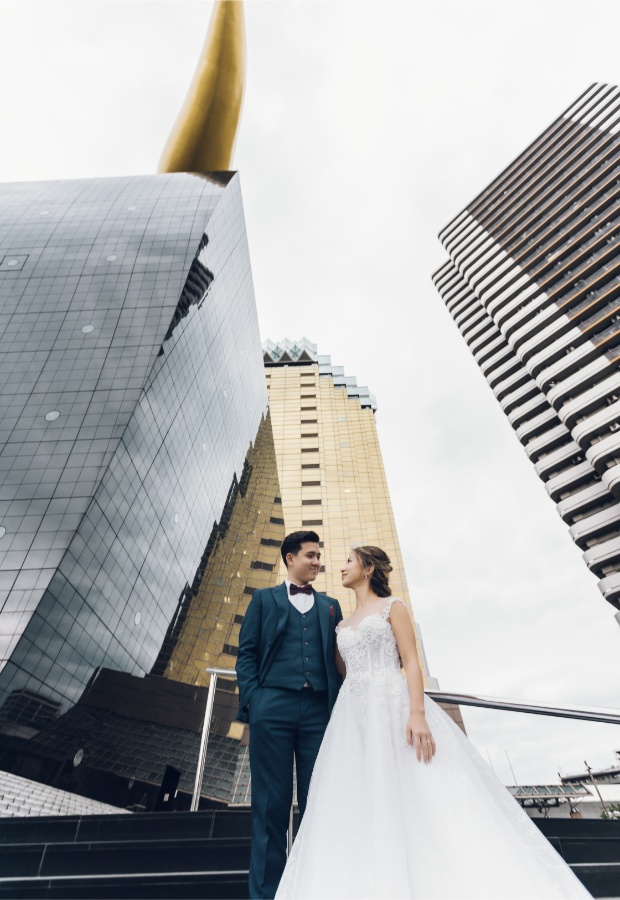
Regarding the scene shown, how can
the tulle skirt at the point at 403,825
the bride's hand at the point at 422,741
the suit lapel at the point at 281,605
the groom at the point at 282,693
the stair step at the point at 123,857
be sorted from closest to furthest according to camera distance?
the tulle skirt at the point at 403,825 < the bride's hand at the point at 422,741 < the groom at the point at 282,693 < the suit lapel at the point at 281,605 < the stair step at the point at 123,857

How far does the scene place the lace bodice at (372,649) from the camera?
243cm

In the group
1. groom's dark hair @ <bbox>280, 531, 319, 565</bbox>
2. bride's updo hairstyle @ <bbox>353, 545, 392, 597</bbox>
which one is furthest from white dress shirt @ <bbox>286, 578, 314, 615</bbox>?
bride's updo hairstyle @ <bbox>353, 545, 392, 597</bbox>

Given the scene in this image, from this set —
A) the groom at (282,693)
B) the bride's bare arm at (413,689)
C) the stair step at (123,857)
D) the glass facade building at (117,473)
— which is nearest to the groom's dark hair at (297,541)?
the groom at (282,693)

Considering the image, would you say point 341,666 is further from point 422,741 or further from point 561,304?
point 561,304

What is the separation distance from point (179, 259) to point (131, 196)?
32.1ft

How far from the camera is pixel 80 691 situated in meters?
18.1

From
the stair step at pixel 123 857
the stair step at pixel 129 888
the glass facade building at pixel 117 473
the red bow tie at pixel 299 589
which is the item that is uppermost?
the glass facade building at pixel 117 473

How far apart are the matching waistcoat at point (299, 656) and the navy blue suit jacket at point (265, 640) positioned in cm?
3

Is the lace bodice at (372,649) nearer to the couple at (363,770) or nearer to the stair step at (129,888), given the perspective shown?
the couple at (363,770)

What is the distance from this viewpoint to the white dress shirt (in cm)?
273

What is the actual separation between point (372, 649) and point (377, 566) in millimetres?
504

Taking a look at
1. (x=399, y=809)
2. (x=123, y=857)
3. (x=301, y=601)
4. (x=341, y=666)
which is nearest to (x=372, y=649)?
(x=341, y=666)

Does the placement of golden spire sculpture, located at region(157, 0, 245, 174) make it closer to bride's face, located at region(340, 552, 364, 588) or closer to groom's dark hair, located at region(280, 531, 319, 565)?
groom's dark hair, located at region(280, 531, 319, 565)

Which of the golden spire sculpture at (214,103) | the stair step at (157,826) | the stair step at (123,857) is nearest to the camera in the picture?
the stair step at (123,857)
